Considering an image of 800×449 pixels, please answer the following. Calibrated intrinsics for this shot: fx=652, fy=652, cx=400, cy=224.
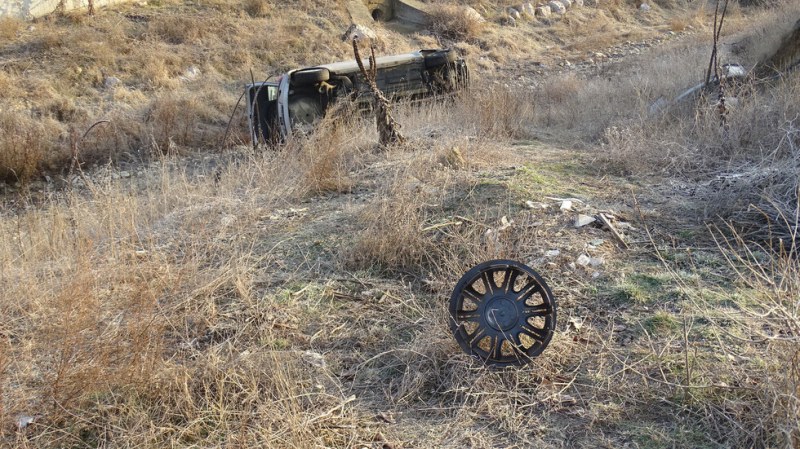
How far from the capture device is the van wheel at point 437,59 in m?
9.87

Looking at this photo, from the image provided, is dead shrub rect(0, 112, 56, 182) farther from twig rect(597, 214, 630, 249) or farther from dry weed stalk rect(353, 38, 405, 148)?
twig rect(597, 214, 630, 249)

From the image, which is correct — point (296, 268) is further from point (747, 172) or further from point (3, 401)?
point (747, 172)

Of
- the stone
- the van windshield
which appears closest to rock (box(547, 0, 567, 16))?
the stone

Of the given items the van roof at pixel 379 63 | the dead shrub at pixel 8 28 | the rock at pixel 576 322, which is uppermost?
the dead shrub at pixel 8 28

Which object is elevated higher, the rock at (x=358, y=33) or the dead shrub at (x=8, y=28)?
the dead shrub at (x=8, y=28)

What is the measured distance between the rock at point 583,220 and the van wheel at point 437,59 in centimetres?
591

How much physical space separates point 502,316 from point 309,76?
6.15 metres

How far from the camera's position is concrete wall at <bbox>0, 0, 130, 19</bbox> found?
1616cm

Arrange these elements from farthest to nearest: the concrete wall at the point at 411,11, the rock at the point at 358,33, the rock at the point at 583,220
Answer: the concrete wall at the point at 411,11, the rock at the point at 358,33, the rock at the point at 583,220

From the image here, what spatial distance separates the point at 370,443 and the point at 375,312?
1.09 metres

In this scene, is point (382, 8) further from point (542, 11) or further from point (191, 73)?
point (191, 73)

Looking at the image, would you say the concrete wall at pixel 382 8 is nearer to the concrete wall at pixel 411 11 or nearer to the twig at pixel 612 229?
the concrete wall at pixel 411 11

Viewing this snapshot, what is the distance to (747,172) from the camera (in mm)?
4891

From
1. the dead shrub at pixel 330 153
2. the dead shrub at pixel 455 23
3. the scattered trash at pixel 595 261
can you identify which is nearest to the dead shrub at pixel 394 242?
the scattered trash at pixel 595 261
